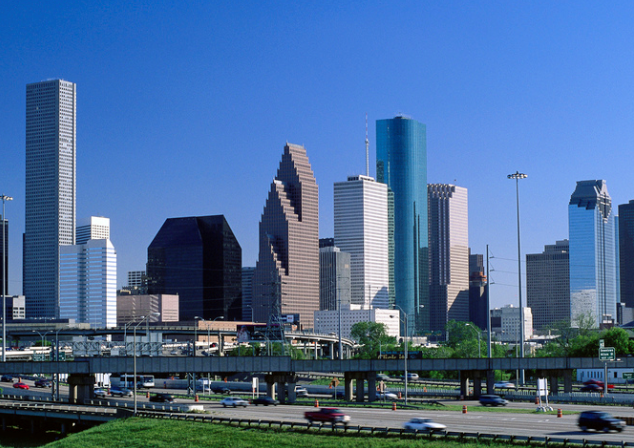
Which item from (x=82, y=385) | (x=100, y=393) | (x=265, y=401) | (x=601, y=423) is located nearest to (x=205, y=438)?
(x=265, y=401)

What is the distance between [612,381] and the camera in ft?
521

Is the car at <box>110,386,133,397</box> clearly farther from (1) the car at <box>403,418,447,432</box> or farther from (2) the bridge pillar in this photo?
(1) the car at <box>403,418,447,432</box>

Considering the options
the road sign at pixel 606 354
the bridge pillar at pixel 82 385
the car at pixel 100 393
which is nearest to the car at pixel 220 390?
the car at pixel 100 393

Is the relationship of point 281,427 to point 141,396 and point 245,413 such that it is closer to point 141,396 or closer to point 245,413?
point 245,413

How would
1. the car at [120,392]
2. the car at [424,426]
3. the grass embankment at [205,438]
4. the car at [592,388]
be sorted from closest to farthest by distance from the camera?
1. the grass embankment at [205,438]
2. the car at [424,426]
3. the car at [592,388]
4. the car at [120,392]

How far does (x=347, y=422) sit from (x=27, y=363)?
2295 inches

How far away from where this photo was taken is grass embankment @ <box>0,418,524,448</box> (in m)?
69.7

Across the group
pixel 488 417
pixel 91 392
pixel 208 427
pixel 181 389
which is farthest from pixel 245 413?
pixel 181 389

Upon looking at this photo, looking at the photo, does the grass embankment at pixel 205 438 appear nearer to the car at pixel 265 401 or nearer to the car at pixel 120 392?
the car at pixel 265 401

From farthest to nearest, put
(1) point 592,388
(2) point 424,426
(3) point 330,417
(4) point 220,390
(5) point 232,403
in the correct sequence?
1. (4) point 220,390
2. (1) point 592,388
3. (5) point 232,403
4. (3) point 330,417
5. (2) point 424,426

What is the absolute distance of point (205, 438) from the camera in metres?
79.6

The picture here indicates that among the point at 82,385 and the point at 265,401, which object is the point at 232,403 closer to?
the point at 265,401

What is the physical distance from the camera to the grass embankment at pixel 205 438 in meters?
69.7

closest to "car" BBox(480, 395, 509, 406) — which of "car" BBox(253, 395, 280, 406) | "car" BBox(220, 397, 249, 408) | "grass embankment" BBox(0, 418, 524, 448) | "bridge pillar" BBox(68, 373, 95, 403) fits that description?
"car" BBox(253, 395, 280, 406)
